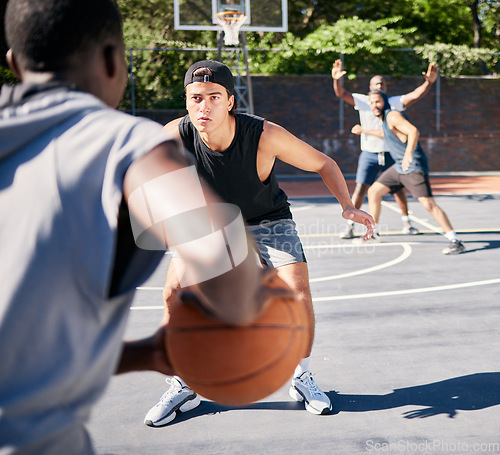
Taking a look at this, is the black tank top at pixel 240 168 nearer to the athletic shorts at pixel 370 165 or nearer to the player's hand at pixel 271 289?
the player's hand at pixel 271 289

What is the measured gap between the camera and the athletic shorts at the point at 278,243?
377 centimetres

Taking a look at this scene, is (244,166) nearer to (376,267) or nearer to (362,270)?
(362,270)

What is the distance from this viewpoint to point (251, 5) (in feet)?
57.7

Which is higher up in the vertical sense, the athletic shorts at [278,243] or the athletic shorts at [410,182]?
the athletic shorts at [278,243]

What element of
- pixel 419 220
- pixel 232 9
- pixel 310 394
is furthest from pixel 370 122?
pixel 232 9

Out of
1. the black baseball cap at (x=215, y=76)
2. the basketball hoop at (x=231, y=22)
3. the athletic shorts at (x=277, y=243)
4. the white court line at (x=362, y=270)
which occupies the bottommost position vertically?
the white court line at (x=362, y=270)

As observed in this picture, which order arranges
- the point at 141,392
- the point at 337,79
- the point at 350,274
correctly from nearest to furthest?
1. the point at 141,392
2. the point at 350,274
3. the point at 337,79

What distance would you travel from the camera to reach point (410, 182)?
327 inches

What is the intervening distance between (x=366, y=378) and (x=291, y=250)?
1054 millimetres

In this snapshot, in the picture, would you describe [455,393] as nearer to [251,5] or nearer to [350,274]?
[350,274]

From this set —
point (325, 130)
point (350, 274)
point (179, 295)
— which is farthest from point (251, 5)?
point (179, 295)

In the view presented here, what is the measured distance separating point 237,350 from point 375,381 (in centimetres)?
289

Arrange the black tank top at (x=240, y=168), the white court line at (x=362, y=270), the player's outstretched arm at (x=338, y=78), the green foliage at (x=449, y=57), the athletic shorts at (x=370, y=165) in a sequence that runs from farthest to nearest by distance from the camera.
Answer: the green foliage at (x=449, y=57)
the athletic shorts at (x=370, y=165)
the player's outstretched arm at (x=338, y=78)
the white court line at (x=362, y=270)
the black tank top at (x=240, y=168)

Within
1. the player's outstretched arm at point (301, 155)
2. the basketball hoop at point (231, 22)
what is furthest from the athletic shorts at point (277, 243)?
the basketball hoop at point (231, 22)
